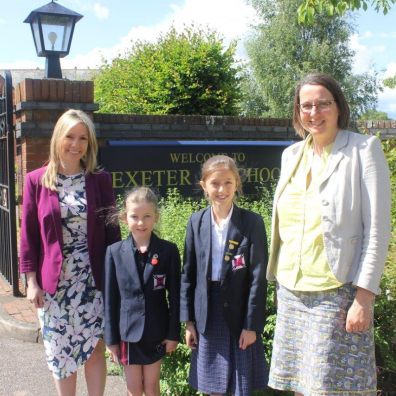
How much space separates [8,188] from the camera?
5.45m

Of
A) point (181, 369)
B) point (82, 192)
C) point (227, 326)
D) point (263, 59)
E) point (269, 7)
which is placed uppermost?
point (269, 7)

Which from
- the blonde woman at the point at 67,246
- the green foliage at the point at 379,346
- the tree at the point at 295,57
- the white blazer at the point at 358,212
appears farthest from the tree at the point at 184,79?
the tree at the point at 295,57

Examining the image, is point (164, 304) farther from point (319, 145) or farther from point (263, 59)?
point (263, 59)

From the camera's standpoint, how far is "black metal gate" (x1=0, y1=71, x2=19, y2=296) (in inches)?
212

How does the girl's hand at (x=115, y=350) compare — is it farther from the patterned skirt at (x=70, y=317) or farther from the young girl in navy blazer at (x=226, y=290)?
the young girl in navy blazer at (x=226, y=290)

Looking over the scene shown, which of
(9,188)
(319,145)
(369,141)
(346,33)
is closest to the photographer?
(369,141)

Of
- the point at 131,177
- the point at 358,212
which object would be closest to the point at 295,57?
the point at 131,177

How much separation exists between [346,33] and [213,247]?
91.7ft

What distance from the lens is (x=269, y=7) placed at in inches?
1141

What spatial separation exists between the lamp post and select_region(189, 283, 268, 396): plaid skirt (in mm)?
3858

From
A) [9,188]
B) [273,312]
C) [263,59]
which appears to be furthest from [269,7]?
[273,312]

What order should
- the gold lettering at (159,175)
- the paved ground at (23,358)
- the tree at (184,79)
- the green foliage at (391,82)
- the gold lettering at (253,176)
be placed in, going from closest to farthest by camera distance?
the paved ground at (23,358), the gold lettering at (159,175), the gold lettering at (253,176), the tree at (184,79), the green foliage at (391,82)

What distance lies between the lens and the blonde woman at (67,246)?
2.78 meters

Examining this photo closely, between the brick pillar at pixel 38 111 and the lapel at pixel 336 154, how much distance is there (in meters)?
3.72
